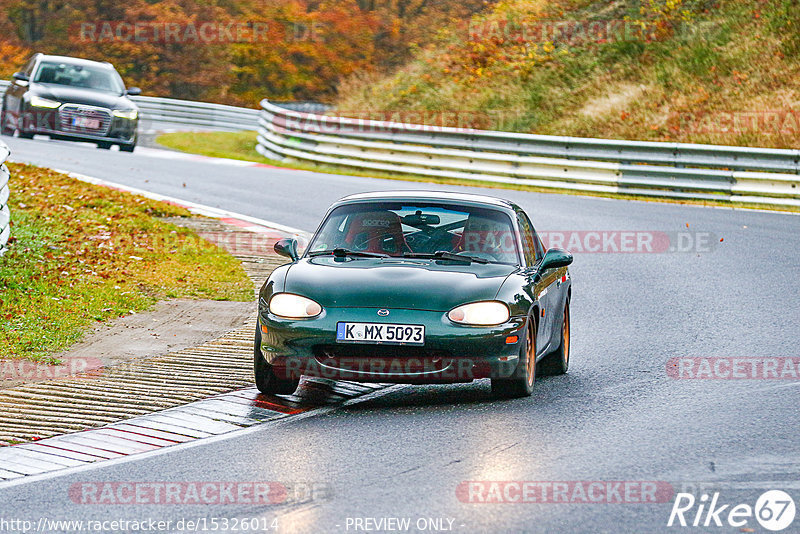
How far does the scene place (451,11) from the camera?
192 ft

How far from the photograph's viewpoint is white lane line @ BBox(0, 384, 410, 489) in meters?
6.70

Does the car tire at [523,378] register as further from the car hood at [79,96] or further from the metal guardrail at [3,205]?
the car hood at [79,96]

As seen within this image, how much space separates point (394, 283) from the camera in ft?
27.7

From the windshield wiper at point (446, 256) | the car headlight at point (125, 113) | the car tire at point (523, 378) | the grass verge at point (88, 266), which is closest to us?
the car tire at point (523, 378)

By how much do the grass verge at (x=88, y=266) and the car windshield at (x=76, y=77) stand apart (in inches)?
340

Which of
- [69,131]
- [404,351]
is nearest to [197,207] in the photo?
[69,131]

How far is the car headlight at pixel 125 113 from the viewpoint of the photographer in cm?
2683

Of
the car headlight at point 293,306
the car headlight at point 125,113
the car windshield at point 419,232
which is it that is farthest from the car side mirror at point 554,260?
the car headlight at point 125,113

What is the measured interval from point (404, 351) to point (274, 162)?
22.1m

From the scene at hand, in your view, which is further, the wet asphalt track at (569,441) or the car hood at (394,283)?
the car hood at (394,283)

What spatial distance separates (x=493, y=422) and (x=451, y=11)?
5224 cm

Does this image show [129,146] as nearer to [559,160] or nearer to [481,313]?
[559,160]

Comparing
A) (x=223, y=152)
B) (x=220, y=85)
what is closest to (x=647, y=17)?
(x=223, y=152)

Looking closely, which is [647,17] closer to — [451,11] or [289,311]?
[451,11]
